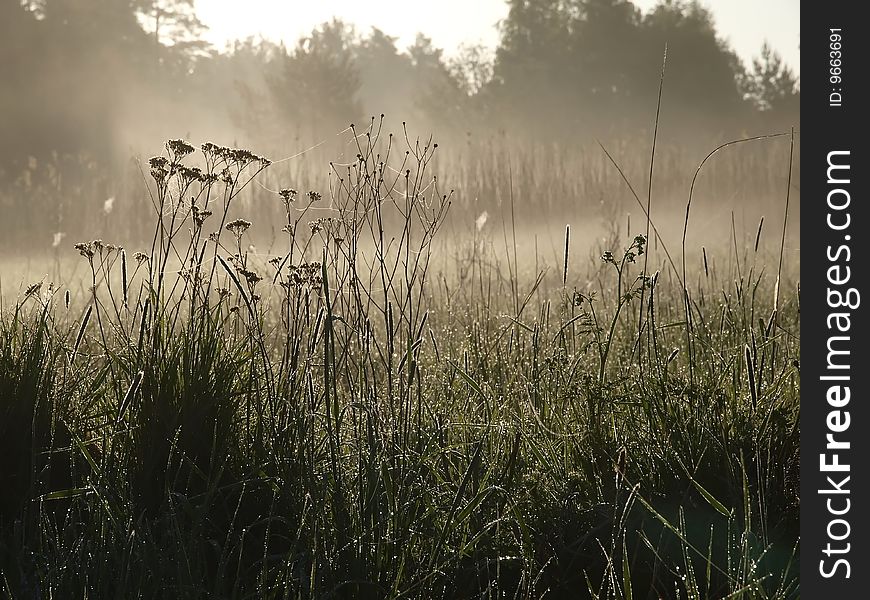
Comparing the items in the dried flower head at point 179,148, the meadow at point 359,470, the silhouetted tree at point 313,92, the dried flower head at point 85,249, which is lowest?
the meadow at point 359,470

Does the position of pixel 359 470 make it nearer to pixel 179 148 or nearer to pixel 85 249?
pixel 179 148

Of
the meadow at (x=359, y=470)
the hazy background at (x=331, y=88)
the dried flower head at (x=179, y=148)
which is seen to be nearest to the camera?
the meadow at (x=359, y=470)

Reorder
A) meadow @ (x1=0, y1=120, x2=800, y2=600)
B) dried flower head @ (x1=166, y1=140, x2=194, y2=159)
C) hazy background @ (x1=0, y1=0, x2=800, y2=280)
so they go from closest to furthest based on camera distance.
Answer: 1. meadow @ (x1=0, y1=120, x2=800, y2=600)
2. dried flower head @ (x1=166, y1=140, x2=194, y2=159)
3. hazy background @ (x1=0, y1=0, x2=800, y2=280)

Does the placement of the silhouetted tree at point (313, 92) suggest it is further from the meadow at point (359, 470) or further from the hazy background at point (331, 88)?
the meadow at point (359, 470)

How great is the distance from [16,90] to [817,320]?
90.5 feet

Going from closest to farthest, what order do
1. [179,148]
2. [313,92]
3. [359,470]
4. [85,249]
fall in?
[359,470]
[179,148]
[85,249]
[313,92]

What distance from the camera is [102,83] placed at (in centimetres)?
2667

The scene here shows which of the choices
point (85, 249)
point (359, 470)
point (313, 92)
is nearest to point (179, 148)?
point (85, 249)

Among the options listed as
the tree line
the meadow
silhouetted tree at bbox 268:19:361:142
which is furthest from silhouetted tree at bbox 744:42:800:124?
the meadow

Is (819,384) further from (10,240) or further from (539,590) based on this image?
(10,240)

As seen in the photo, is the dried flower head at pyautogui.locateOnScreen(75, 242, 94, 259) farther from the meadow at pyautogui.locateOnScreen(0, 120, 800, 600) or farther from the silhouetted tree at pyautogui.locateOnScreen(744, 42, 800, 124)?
the silhouetted tree at pyautogui.locateOnScreen(744, 42, 800, 124)

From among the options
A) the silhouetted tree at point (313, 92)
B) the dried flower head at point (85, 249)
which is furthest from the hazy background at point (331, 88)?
the dried flower head at point (85, 249)

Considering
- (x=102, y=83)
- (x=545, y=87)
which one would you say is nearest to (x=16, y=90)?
(x=102, y=83)

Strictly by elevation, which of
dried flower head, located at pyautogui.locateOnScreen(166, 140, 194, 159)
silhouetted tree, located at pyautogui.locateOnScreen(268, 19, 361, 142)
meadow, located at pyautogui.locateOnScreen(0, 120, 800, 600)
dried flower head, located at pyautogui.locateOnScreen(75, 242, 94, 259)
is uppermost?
silhouetted tree, located at pyautogui.locateOnScreen(268, 19, 361, 142)
